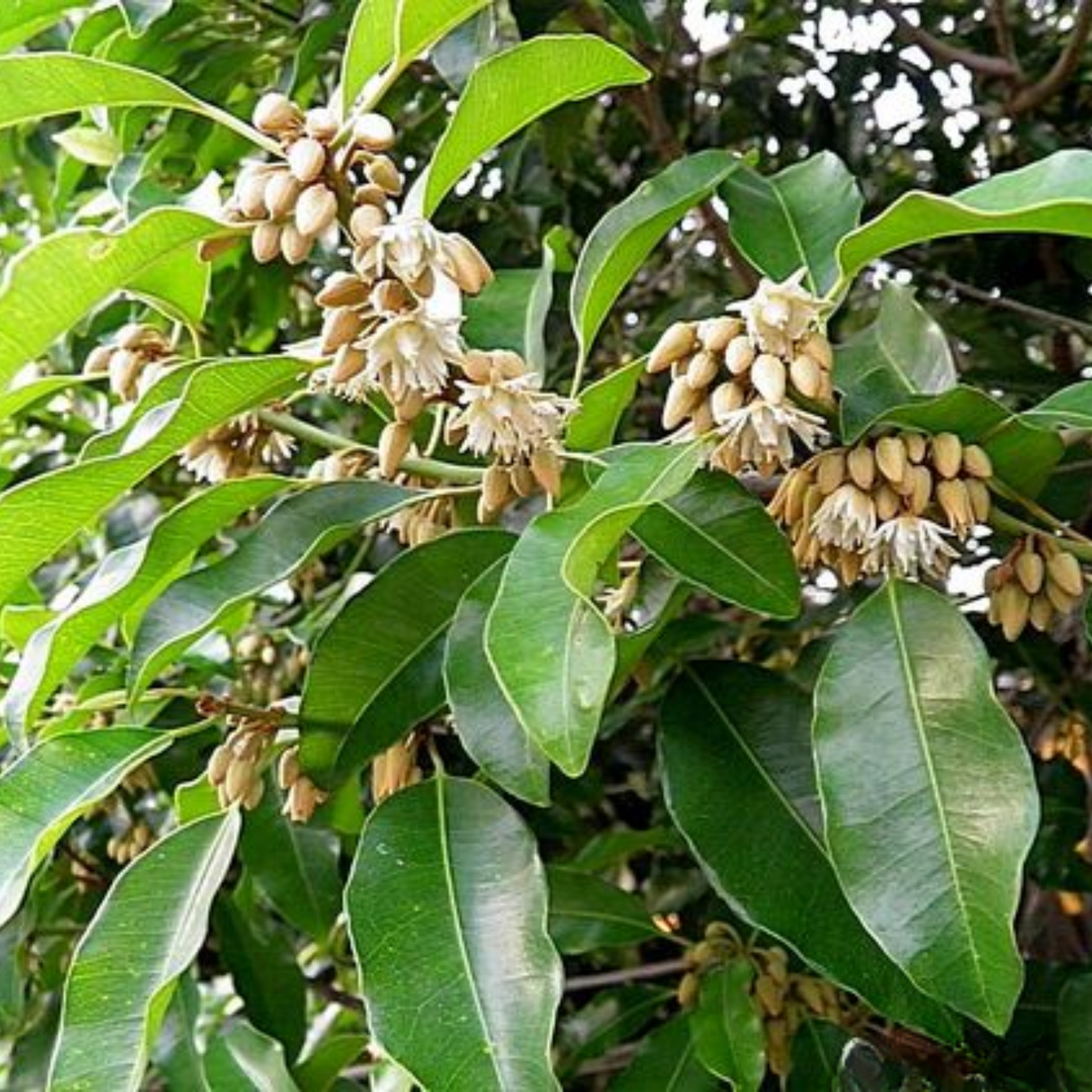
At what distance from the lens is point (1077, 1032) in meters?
0.98

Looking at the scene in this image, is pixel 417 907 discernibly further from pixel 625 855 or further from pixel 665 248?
pixel 665 248

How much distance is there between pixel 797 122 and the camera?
1603mm

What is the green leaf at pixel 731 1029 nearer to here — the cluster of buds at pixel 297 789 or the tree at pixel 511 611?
the tree at pixel 511 611

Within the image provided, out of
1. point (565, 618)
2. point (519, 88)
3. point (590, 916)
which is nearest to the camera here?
point (565, 618)

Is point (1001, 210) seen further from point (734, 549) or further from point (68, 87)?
point (68, 87)

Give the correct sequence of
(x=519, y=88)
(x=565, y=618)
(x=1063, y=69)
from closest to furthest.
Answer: (x=565, y=618) → (x=519, y=88) → (x=1063, y=69)

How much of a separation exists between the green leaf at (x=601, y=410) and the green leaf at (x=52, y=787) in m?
0.28

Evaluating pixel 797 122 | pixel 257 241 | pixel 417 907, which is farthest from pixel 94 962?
pixel 797 122

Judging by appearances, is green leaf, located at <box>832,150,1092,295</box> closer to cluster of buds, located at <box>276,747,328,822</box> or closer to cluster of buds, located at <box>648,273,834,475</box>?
cluster of buds, located at <box>648,273,834,475</box>

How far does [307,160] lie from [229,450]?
8.2 inches

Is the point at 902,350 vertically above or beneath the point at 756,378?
beneath

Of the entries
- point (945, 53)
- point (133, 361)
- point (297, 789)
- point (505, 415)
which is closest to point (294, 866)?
point (297, 789)

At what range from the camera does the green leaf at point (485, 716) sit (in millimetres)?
761

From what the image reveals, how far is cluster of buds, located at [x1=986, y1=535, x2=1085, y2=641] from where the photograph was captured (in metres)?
0.79
